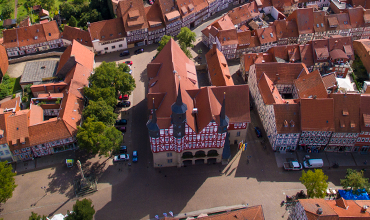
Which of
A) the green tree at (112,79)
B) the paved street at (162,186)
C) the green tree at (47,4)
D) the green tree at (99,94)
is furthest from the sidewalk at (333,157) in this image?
the green tree at (47,4)

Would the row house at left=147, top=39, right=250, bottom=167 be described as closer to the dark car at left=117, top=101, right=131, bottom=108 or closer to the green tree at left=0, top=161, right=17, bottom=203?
the dark car at left=117, top=101, right=131, bottom=108

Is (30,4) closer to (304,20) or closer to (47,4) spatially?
(47,4)

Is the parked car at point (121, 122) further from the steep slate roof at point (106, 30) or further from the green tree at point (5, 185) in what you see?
the steep slate roof at point (106, 30)

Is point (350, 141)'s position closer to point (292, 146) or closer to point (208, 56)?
point (292, 146)

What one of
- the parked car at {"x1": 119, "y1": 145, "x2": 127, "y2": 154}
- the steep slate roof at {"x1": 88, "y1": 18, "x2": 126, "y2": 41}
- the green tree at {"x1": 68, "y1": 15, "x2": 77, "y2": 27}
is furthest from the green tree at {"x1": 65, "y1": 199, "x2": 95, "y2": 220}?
the green tree at {"x1": 68, "y1": 15, "x2": 77, "y2": 27}

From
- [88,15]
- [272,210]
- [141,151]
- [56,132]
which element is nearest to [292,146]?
[272,210]

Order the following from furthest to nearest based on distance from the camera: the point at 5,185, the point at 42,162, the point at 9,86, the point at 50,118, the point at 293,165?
the point at 9,86
the point at 50,118
the point at 42,162
the point at 293,165
the point at 5,185

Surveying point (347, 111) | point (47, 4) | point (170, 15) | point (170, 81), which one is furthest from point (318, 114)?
point (47, 4)
